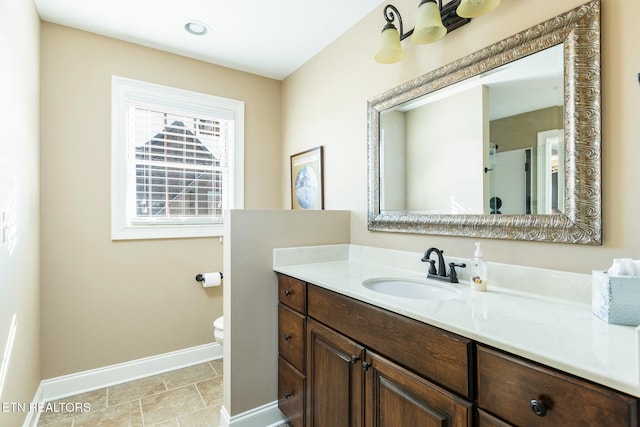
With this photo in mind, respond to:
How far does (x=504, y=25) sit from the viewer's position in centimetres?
139

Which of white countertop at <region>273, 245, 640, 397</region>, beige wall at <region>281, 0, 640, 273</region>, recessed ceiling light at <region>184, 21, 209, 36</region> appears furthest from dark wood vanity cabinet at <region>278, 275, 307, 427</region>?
recessed ceiling light at <region>184, 21, 209, 36</region>

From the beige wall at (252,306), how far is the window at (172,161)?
1090 millimetres

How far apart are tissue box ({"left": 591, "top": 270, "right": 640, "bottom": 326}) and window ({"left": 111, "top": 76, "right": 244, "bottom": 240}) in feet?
8.35

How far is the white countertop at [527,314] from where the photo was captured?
2.30 ft

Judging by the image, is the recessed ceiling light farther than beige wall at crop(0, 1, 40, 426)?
Yes

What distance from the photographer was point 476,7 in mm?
1310

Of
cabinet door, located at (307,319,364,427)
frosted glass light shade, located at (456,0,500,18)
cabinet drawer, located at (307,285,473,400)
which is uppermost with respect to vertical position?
frosted glass light shade, located at (456,0,500,18)

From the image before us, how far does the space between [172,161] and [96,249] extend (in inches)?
34.1

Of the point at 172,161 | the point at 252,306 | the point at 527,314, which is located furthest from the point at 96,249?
the point at 527,314

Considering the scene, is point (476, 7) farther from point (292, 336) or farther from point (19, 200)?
point (19, 200)

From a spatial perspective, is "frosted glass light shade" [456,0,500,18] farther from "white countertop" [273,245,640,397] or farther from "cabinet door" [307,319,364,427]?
"cabinet door" [307,319,364,427]

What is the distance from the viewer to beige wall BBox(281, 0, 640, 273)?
106 centimetres

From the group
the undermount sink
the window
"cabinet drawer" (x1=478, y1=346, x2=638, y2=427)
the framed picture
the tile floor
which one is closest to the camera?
"cabinet drawer" (x1=478, y1=346, x2=638, y2=427)

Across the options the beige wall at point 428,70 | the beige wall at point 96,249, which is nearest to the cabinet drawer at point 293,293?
the beige wall at point 428,70
